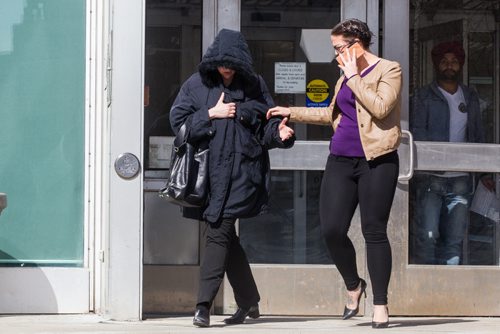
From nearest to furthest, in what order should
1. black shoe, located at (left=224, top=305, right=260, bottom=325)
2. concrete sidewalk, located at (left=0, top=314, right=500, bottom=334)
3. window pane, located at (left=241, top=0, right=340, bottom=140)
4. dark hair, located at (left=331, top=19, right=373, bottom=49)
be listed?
concrete sidewalk, located at (left=0, top=314, right=500, bottom=334) → dark hair, located at (left=331, top=19, right=373, bottom=49) → black shoe, located at (left=224, top=305, right=260, bottom=325) → window pane, located at (left=241, top=0, right=340, bottom=140)

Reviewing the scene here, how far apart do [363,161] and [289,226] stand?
45.1 inches

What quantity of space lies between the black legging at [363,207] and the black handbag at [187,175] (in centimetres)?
67

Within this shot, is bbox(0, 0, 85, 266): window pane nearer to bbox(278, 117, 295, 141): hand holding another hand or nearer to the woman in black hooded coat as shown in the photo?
the woman in black hooded coat

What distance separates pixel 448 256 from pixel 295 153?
1.16 metres

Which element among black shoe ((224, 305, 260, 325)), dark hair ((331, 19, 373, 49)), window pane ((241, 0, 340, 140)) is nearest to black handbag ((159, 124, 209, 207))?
black shoe ((224, 305, 260, 325))

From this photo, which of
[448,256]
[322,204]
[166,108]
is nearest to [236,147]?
[322,204]

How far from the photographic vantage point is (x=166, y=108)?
7.71 meters

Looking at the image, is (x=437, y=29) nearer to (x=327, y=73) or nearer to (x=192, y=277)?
(x=327, y=73)

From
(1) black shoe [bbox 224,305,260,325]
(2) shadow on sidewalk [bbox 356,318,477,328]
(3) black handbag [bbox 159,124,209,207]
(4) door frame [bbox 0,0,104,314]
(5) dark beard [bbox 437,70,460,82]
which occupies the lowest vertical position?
(2) shadow on sidewalk [bbox 356,318,477,328]

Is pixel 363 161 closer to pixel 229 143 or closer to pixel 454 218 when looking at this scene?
→ pixel 229 143

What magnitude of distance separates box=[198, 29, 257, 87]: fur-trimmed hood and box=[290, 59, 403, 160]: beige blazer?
23.5 inches

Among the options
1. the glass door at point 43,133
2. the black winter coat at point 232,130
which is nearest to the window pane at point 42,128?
the glass door at point 43,133

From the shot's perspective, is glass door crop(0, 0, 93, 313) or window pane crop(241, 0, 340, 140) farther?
window pane crop(241, 0, 340, 140)

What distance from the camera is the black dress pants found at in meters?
6.76
